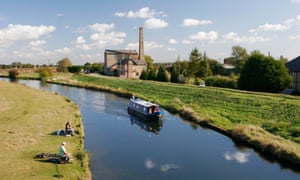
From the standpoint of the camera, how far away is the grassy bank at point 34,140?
13.1 meters

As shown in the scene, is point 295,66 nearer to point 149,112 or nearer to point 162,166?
point 149,112

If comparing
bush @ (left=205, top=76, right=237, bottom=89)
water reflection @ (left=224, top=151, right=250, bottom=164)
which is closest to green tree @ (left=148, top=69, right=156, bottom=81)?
bush @ (left=205, top=76, right=237, bottom=89)

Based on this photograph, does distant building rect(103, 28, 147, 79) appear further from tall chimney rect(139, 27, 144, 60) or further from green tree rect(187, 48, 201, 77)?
green tree rect(187, 48, 201, 77)

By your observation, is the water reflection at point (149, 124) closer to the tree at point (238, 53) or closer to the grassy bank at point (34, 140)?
the grassy bank at point (34, 140)

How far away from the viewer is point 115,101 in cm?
4209

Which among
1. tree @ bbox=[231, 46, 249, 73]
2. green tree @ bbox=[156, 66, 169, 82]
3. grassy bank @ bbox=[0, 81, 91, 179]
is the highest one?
tree @ bbox=[231, 46, 249, 73]

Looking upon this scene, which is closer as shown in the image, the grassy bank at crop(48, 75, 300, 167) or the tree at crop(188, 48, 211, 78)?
the grassy bank at crop(48, 75, 300, 167)

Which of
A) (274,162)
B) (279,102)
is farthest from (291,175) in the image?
(279,102)

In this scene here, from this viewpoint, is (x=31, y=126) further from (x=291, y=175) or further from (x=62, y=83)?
(x=62, y=83)

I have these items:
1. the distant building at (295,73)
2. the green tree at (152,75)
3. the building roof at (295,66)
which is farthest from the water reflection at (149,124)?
the green tree at (152,75)

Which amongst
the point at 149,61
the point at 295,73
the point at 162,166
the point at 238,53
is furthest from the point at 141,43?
the point at 162,166

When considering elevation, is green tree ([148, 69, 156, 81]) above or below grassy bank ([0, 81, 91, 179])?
above

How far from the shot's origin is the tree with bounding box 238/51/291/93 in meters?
40.5

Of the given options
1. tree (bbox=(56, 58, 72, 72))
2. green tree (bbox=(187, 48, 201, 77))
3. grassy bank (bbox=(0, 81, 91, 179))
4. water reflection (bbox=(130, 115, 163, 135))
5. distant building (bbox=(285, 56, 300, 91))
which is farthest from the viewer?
tree (bbox=(56, 58, 72, 72))
